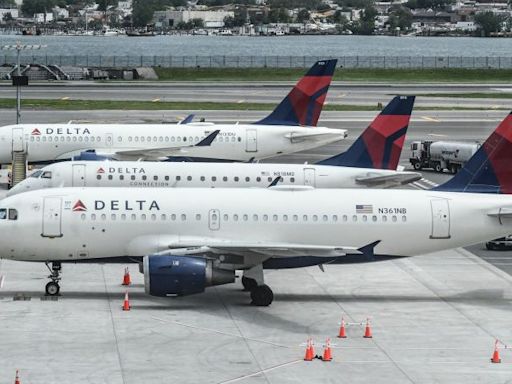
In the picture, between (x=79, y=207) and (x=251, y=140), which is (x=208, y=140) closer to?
(x=251, y=140)

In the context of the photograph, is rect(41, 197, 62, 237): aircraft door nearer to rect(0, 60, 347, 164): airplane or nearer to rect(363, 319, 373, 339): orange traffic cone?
rect(363, 319, 373, 339): orange traffic cone

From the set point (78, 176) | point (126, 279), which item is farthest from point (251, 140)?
point (126, 279)

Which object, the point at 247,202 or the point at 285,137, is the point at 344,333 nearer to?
the point at 247,202

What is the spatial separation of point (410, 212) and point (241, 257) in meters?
6.56

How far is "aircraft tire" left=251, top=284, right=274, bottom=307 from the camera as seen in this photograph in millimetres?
42938

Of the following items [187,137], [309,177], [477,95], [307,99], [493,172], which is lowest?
[477,95]

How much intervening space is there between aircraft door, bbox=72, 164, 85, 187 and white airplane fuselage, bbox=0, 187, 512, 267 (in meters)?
12.6

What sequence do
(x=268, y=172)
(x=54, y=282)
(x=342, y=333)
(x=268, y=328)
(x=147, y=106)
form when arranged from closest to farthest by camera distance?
(x=342, y=333)
(x=268, y=328)
(x=54, y=282)
(x=268, y=172)
(x=147, y=106)

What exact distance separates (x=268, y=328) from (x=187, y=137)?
3353 centimetres

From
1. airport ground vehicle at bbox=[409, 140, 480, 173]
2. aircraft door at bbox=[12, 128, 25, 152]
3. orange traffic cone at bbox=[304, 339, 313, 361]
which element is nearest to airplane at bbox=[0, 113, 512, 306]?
orange traffic cone at bbox=[304, 339, 313, 361]

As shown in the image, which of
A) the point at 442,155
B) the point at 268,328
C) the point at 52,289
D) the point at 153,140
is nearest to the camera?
the point at 268,328

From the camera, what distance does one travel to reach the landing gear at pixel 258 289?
141 ft

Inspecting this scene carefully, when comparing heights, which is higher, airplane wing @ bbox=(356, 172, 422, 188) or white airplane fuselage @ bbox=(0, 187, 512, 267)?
white airplane fuselage @ bbox=(0, 187, 512, 267)

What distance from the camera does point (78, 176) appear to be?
187 feet
